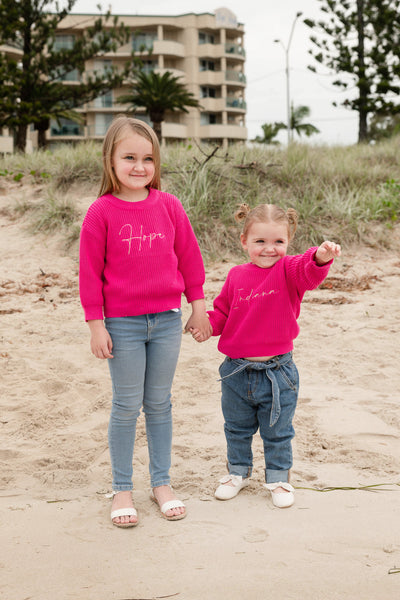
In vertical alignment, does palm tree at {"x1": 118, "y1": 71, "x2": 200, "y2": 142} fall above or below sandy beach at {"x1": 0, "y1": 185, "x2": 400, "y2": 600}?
above

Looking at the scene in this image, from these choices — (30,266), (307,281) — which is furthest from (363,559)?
(30,266)

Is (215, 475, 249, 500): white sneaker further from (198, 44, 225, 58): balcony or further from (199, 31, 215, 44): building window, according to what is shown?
(199, 31, 215, 44): building window

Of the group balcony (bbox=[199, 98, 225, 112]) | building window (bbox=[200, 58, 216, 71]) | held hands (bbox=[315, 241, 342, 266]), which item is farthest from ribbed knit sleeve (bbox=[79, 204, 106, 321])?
building window (bbox=[200, 58, 216, 71])

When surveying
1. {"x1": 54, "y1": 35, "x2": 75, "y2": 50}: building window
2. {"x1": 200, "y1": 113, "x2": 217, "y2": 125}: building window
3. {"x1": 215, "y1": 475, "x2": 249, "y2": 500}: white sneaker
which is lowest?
{"x1": 215, "y1": 475, "x2": 249, "y2": 500}: white sneaker

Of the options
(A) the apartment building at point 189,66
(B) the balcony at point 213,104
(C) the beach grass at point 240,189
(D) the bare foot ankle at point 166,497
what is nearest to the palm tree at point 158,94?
(A) the apartment building at point 189,66

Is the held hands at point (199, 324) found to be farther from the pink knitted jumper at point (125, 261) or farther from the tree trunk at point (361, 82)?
the tree trunk at point (361, 82)

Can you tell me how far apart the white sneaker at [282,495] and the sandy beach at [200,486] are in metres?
0.03

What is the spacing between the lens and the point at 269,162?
26.2 feet

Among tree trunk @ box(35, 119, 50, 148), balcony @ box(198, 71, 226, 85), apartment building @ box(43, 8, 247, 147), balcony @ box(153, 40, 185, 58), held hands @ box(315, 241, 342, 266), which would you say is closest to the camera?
held hands @ box(315, 241, 342, 266)

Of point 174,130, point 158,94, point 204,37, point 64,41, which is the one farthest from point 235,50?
point 158,94

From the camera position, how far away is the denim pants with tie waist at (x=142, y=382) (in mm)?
2184

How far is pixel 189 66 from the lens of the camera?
38156mm

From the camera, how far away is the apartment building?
3681cm

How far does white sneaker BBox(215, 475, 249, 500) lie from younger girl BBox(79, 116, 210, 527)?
199 mm
